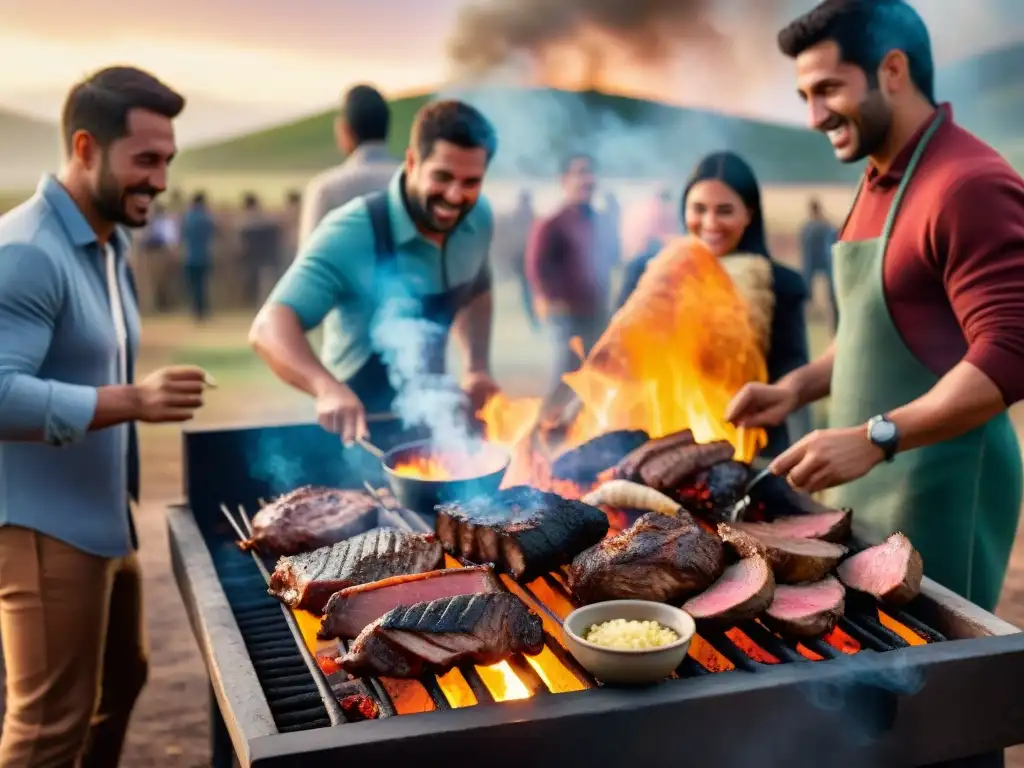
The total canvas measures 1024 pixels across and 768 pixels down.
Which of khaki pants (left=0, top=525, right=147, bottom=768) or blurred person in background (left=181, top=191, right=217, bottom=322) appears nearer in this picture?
khaki pants (left=0, top=525, right=147, bottom=768)

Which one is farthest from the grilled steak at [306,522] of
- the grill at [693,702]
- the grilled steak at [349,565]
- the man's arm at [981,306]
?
the man's arm at [981,306]

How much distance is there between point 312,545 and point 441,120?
2069mm

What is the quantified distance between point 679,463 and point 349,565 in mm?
1318

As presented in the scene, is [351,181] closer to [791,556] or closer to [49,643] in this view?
[49,643]

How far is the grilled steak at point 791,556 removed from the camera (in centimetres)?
263

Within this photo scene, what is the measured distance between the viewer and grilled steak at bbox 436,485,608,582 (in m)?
2.74

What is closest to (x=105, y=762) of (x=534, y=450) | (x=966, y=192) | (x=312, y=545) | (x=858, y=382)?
(x=312, y=545)

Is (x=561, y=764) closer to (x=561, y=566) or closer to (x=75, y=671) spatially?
(x=561, y=566)

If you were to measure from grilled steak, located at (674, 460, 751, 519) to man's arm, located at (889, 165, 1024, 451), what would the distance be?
61 centimetres

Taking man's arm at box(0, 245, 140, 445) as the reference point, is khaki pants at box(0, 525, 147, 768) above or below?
below

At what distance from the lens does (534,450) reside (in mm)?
4180

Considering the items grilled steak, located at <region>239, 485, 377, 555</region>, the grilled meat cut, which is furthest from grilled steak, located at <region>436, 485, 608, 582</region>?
the grilled meat cut

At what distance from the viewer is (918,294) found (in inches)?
126

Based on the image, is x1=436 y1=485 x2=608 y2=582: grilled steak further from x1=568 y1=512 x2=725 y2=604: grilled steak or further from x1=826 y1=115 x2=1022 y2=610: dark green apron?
x1=826 y1=115 x2=1022 y2=610: dark green apron
